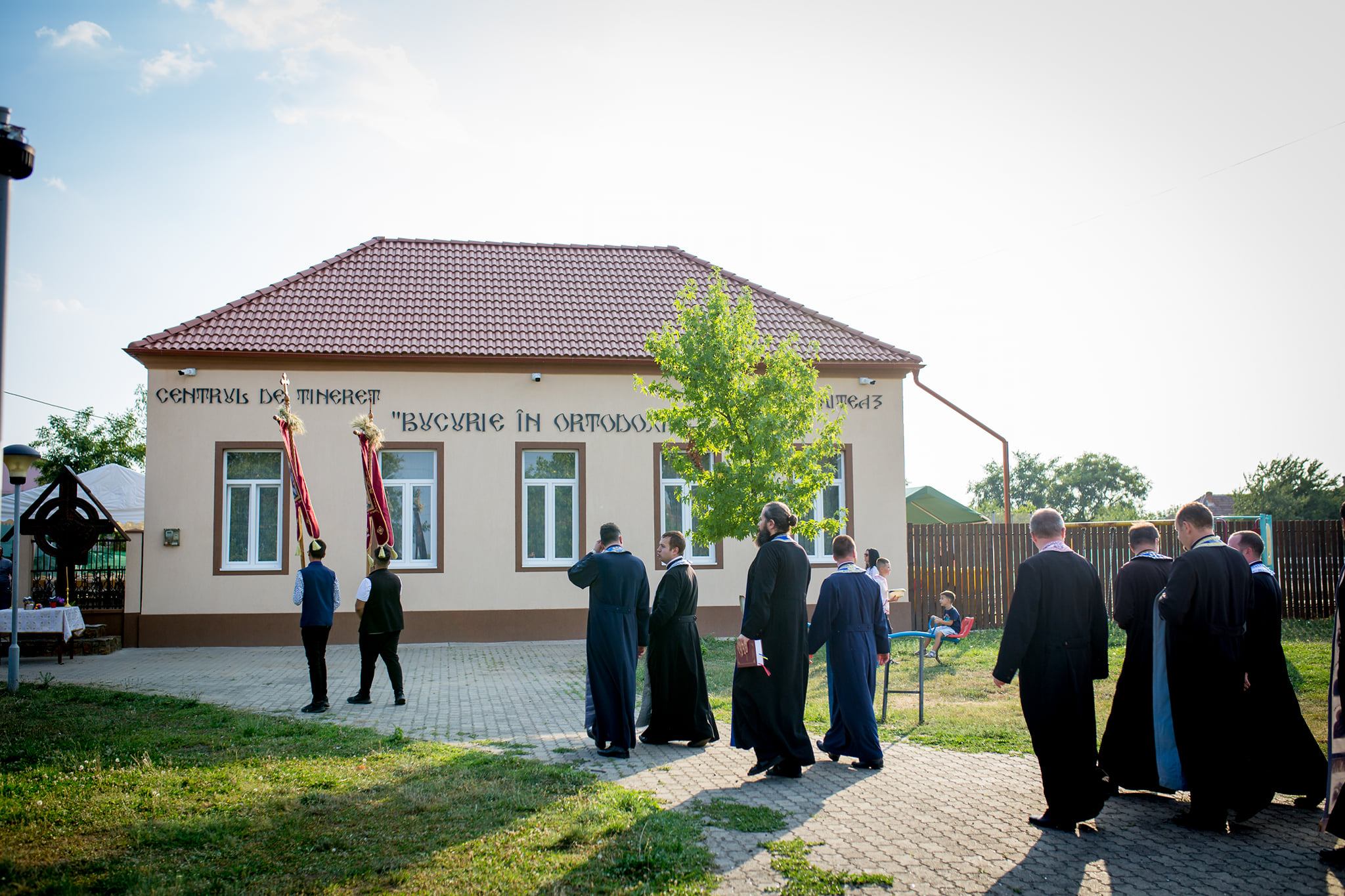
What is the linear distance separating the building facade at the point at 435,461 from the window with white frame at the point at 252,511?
0.04m

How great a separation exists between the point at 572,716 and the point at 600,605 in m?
2.11

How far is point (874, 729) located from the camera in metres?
6.96

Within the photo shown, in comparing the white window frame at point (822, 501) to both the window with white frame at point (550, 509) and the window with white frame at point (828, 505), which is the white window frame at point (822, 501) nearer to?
the window with white frame at point (828, 505)

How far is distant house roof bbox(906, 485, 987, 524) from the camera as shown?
2564 centimetres

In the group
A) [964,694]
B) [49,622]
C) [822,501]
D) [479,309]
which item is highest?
[479,309]

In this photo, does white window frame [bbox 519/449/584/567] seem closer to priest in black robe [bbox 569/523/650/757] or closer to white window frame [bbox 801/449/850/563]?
white window frame [bbox 801/449/850/563]

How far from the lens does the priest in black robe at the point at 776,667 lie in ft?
22.0

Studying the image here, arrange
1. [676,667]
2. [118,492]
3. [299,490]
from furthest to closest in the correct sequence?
[118,492], [299,490], [676,667]

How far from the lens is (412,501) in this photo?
53.7 feet

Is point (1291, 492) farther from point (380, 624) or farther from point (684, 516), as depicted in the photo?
point (380, 624)

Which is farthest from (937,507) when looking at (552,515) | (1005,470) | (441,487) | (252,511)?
(252,511)

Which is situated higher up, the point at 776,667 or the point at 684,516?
the point at 684,516

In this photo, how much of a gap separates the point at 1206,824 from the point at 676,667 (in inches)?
160

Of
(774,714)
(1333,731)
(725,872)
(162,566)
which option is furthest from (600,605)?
(162,566)
